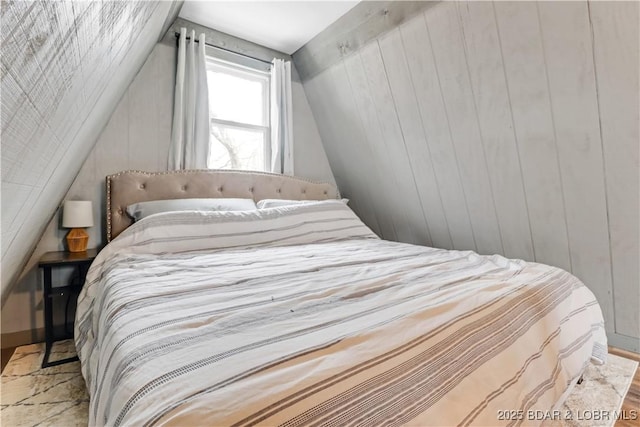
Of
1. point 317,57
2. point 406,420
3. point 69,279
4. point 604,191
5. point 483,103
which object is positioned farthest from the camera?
point 317,57

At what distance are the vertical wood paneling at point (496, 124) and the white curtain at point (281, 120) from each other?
1637 millimetres

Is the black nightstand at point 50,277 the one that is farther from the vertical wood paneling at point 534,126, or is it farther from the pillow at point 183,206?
the vertical wood paneling at point 534,126

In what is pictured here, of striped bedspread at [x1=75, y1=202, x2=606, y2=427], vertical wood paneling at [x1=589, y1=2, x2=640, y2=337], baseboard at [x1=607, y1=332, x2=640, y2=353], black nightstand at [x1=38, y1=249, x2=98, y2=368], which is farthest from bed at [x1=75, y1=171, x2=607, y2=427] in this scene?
baseboard at [x1=607, y1=332, x2=640, y2=353]

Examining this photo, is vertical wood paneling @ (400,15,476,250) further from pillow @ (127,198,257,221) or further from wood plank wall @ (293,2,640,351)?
pillow @ (127,198,257,221)

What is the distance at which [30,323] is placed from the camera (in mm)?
2031

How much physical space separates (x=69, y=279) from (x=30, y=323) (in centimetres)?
34

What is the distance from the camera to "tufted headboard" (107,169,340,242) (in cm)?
218

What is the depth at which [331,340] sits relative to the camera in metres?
0.71

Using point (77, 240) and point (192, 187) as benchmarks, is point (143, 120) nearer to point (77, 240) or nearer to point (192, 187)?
point (192, 187)

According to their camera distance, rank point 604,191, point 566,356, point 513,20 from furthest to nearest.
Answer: point 604,191
point 513,20
point 566,356

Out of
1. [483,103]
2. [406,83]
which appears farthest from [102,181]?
[483,103]

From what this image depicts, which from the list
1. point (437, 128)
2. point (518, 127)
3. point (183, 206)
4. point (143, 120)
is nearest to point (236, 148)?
point (143, 120)

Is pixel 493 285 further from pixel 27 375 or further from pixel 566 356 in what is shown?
pixel 27 375

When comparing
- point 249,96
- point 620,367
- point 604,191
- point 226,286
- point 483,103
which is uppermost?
point 249,96
